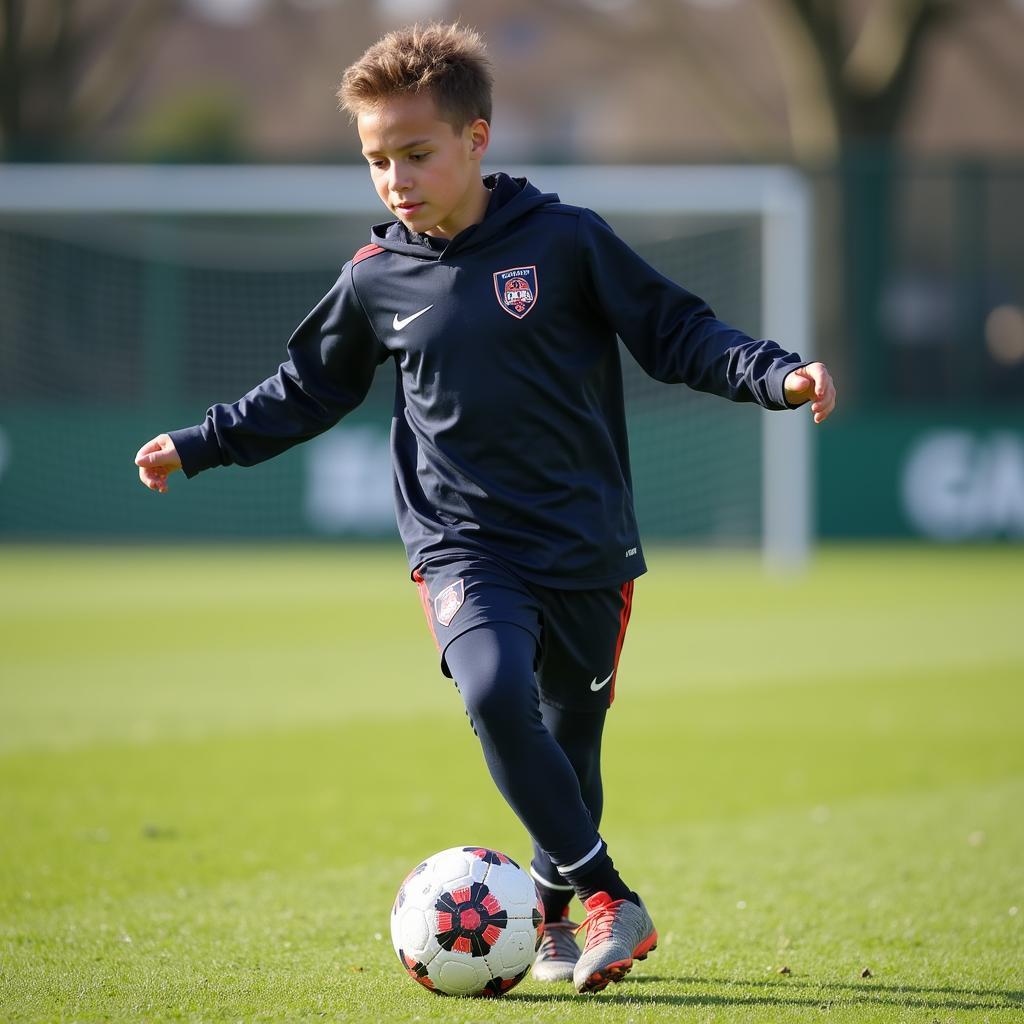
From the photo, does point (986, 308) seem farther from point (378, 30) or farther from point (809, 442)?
point (378, 30)

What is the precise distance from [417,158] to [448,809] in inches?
118

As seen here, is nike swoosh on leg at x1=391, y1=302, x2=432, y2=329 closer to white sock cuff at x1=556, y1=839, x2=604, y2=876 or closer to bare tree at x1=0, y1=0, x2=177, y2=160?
white sock cuff at x1=556, y1=839, x2=604, y2=876

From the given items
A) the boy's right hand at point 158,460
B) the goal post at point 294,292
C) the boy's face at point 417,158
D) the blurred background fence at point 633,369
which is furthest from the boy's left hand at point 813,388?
the blurred background fence at point 633,369

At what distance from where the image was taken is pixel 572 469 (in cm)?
382

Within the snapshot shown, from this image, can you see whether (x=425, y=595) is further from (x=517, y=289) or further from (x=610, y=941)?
(x=610, y=941)

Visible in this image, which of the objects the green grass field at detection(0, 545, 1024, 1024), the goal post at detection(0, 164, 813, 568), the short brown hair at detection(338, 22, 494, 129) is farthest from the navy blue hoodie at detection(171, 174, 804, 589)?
the goal post at detection(0, 164, 813, 568)

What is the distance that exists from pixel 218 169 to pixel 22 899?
1303 centimetres

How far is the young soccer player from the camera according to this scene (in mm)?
3652

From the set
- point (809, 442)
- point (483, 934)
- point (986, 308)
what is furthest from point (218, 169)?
point (483, 934)

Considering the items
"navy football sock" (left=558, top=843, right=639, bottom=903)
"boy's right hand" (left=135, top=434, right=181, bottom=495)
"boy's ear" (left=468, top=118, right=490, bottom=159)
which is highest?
"boy's ear" (left=468, top=118, right=490, bottom=159)

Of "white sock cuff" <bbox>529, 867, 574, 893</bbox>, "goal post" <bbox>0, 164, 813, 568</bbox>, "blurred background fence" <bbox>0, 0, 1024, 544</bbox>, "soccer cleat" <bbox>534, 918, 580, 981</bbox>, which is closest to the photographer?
"soccer cleat" <bbox>534, 918, 580, 981</bbox>

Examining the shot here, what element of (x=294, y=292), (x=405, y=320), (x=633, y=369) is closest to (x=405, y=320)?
(x=405, y=320)

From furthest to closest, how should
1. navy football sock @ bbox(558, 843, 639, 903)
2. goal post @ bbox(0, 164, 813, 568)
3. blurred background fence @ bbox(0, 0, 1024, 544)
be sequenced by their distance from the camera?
blurred background fence @ bbox(0, 0, 1024, 544)
goal post @ bbox(0, 164, 813, 568)
navy football sock @ bbox(558, 843, 639, 903)

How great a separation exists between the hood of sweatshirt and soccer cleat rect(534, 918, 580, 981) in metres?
1.71
